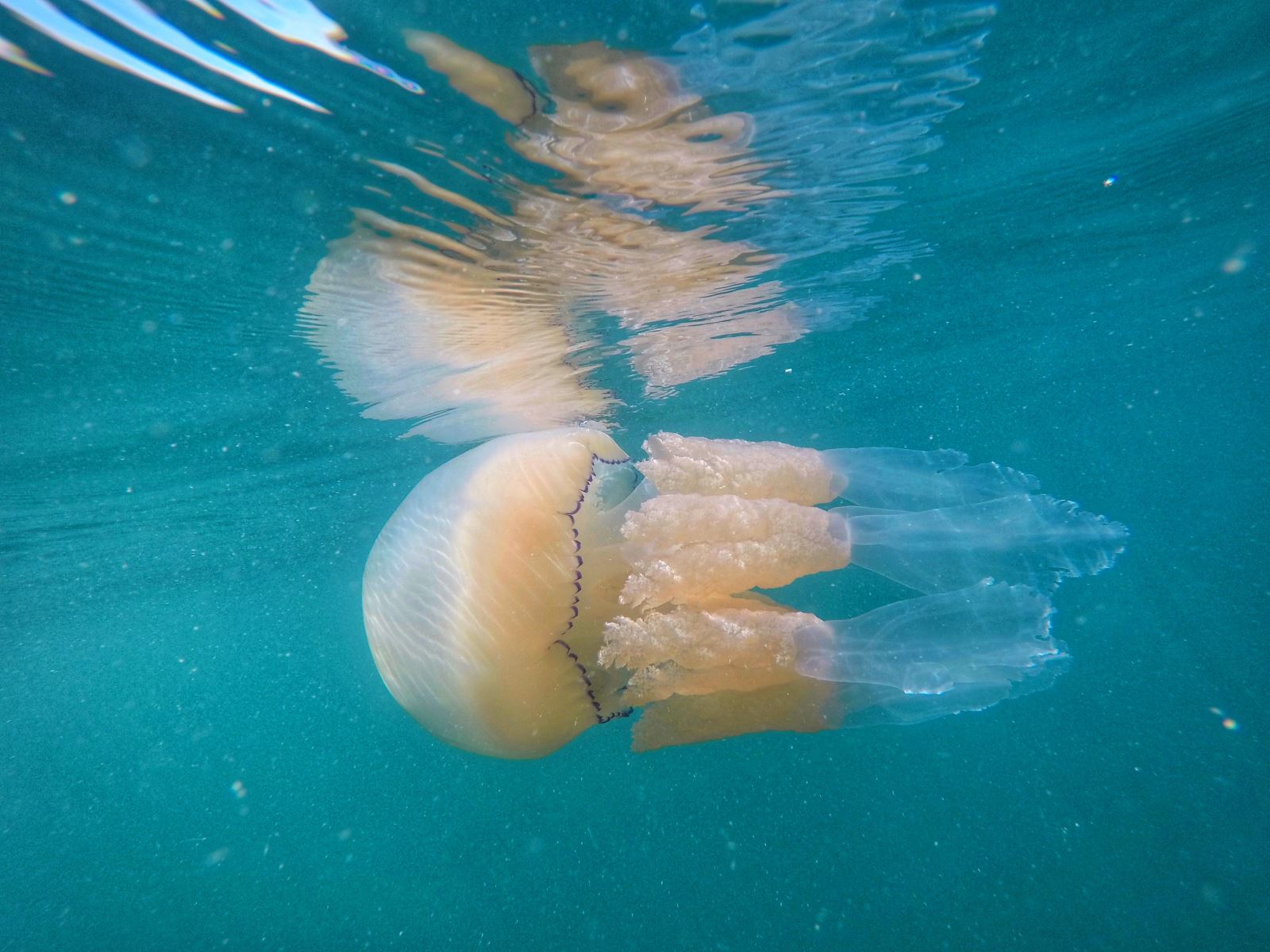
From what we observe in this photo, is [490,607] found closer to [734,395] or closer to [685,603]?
[685,603]

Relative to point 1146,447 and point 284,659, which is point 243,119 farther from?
point 1146,447

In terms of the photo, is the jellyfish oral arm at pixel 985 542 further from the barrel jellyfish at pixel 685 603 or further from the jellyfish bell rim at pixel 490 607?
the jellyfish bell rim at pixel 490 607

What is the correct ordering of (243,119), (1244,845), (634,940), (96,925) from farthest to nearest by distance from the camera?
(96,925) → (634,940) → (1244,845) → (243,119)

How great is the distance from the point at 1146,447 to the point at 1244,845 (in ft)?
194

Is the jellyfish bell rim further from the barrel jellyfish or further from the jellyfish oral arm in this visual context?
the jellyfish oral arm

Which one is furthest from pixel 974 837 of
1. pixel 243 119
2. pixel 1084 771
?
pixel 243 119

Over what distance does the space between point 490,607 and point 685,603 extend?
85 centimetres

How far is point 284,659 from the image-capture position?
167 feet

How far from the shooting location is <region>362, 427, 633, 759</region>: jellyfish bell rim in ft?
9.05

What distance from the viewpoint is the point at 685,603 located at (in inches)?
115

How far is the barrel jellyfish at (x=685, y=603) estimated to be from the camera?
106 inches

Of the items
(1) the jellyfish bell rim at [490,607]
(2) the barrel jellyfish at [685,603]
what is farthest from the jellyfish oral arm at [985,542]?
(1) the jellyfish bell rim at [490,607]

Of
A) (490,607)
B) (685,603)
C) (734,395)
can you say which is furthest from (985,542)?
(734,395)

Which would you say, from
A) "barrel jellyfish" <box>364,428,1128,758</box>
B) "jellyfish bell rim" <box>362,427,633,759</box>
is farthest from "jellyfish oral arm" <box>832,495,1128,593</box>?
"jellyfish bell rim" <box>362,427,633,759</box>
